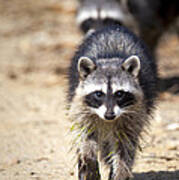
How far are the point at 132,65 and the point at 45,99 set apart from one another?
14.9 ft

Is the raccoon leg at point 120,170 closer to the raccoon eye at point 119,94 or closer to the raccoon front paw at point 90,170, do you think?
the raccoon front paw at point 90,170

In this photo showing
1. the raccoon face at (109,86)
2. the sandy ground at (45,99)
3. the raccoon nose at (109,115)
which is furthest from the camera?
the sandy ground at (45,99)

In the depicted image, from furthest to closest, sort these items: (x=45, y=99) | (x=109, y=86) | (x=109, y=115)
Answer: (x=45, y=99) → (x=109, y=86) → (x=109, y=115)

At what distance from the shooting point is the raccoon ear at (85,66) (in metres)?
4.56

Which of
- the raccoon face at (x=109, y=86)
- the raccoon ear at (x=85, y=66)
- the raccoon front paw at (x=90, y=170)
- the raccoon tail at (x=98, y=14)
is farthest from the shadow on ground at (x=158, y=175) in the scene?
the raccoon tail at (x=98, y=14)

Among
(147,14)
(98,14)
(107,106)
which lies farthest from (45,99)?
(107,106)

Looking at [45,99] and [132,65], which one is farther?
[45,99]

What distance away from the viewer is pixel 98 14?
22.7 feet

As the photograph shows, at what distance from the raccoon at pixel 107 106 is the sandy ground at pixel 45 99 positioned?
470mm

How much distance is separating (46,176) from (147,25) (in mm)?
Result: 5189

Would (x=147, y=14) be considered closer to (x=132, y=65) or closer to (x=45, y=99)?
(x=45, y=99)

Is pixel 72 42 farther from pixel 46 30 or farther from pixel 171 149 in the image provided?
pixel 171 149

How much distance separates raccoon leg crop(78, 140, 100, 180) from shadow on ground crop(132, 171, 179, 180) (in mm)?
604

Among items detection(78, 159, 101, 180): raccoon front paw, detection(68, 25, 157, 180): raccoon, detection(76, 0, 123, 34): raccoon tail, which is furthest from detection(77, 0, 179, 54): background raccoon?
detection(78, 159, 101, 180): raccoon front paw
